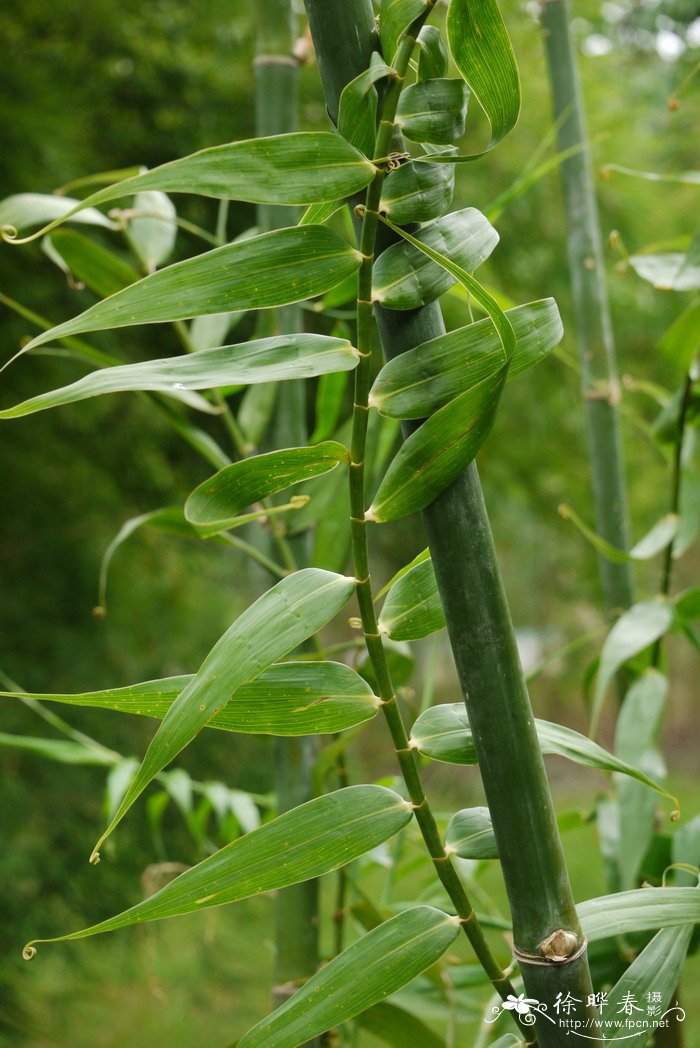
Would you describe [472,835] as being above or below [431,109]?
below

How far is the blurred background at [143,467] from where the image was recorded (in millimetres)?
751

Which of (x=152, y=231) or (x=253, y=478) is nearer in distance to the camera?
(x=253, y=478)

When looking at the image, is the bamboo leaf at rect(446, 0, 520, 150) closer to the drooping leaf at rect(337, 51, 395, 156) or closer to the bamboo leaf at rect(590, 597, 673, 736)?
the drooping leaf at rect(337, 51, 395, 156)

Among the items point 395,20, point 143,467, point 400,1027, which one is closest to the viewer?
point 395,20

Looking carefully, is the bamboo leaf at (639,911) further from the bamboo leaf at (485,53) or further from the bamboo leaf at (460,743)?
the bamboo leaf at (485,53)

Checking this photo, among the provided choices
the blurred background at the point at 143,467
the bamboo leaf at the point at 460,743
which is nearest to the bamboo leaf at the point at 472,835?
the bamboo leaf at the point at 460,743

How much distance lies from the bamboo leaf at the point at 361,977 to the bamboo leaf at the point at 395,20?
0.14 m

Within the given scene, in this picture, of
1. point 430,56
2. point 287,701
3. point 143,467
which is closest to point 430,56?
point 430,56

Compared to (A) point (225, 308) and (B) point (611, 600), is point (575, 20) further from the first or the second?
(A) point (225, 308)

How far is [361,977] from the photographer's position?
15 centimetres

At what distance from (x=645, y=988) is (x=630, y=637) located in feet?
0.42

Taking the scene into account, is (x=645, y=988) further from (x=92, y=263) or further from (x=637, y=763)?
(x=92, y=263)

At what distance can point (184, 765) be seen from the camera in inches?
33.9

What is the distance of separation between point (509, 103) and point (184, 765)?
0.80 metres
